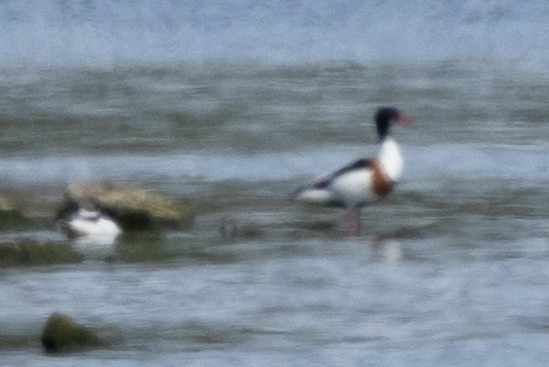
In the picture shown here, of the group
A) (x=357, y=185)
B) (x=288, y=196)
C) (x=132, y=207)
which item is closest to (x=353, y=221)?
(x=357, y=185)

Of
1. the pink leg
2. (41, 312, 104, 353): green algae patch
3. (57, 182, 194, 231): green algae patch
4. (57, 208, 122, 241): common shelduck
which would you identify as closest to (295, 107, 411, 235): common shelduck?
the pink leg

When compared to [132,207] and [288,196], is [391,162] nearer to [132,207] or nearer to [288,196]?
[288,196]

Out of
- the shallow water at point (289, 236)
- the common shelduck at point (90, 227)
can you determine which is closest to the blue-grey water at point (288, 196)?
the shallow water at point (289, 236)

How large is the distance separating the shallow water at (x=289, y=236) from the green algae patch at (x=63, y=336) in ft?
0.41

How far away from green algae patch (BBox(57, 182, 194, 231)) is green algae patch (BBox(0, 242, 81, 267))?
4.85 feet

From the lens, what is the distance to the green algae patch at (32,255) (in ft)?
45.2

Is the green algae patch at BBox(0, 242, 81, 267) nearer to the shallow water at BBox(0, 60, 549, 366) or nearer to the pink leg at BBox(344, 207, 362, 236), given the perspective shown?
the shallow water at BBox(0, 60, 549, 366)

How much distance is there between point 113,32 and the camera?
46281 mm

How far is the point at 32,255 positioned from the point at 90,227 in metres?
1.40

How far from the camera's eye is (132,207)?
15.4 metres

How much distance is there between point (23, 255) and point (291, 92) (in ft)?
51.5

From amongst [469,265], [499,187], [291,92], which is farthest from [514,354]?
[291,92]

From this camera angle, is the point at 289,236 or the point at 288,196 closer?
the point at 289,236

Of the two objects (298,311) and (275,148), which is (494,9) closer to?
(275,148)
